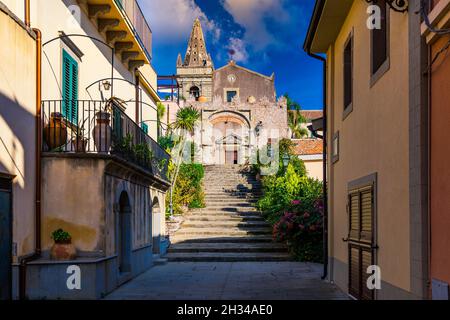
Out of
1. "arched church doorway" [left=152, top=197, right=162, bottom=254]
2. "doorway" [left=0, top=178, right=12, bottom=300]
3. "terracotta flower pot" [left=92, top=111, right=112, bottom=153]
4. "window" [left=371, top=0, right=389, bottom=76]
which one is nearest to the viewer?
"window" [left=371, top=0, right=389, bottom=76]

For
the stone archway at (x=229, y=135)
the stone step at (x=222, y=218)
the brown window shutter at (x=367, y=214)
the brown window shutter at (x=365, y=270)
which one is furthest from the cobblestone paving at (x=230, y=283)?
the stone archway at (x=229, y=135)

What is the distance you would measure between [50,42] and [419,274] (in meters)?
7.81

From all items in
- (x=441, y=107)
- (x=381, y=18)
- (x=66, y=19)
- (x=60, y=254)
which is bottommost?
(x=60, y=254)

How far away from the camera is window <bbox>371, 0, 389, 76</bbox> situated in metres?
8.55

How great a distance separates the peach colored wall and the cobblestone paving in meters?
5.29

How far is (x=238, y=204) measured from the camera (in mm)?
26406

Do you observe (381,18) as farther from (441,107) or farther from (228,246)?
(228,246)

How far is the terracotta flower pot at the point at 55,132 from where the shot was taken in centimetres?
1065

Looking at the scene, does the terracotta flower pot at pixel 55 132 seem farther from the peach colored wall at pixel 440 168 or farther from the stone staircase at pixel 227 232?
the stone staircase at pixel 227 232

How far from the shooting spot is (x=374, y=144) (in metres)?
8.73

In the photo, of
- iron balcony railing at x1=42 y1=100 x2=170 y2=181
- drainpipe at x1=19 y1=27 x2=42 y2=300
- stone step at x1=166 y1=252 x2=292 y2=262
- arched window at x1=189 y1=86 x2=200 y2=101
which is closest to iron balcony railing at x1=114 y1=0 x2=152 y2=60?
iron balcony railing at x1=42 y1=100 x2=170 y2=181

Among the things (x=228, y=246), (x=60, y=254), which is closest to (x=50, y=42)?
(x=60, y=254)

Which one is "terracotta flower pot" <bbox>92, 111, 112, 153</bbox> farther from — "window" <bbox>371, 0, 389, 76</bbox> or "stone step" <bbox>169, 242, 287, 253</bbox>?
"stone step" <bbox>169, 242, 287, 253</bbox>

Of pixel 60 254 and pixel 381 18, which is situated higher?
pixel 381 18
